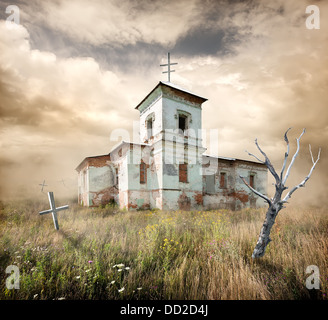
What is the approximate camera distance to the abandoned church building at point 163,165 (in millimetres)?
12312

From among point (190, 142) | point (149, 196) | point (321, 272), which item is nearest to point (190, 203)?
point (149, 196)

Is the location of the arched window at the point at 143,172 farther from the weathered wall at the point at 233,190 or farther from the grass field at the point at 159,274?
the grass field at the point at 159,274

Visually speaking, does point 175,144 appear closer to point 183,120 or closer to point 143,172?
point 183,120

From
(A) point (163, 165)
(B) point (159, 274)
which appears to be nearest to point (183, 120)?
(A) point (163, 165)

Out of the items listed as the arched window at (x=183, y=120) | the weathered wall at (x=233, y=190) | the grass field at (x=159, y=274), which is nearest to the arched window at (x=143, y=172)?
the arched window at (x=183, y=120)

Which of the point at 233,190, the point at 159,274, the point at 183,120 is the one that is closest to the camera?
the point at 159,274

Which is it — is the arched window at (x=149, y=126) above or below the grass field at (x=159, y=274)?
above

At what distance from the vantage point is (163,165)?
12102mm

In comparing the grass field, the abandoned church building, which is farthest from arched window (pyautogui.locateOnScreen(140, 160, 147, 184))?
the grass field

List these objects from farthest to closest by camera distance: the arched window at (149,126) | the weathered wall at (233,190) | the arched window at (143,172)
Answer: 1. the weathered wall at (233,190)
2. the arched window at (149,126)
3. the arched window at (143,172)

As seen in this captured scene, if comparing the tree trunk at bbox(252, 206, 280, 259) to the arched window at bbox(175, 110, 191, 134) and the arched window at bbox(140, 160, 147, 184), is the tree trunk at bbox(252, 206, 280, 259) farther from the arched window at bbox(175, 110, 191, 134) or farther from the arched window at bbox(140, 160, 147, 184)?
the arched window at bbox(175, 110, 191, 134)

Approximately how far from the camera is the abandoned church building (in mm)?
12312

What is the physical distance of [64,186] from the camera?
24.2m
